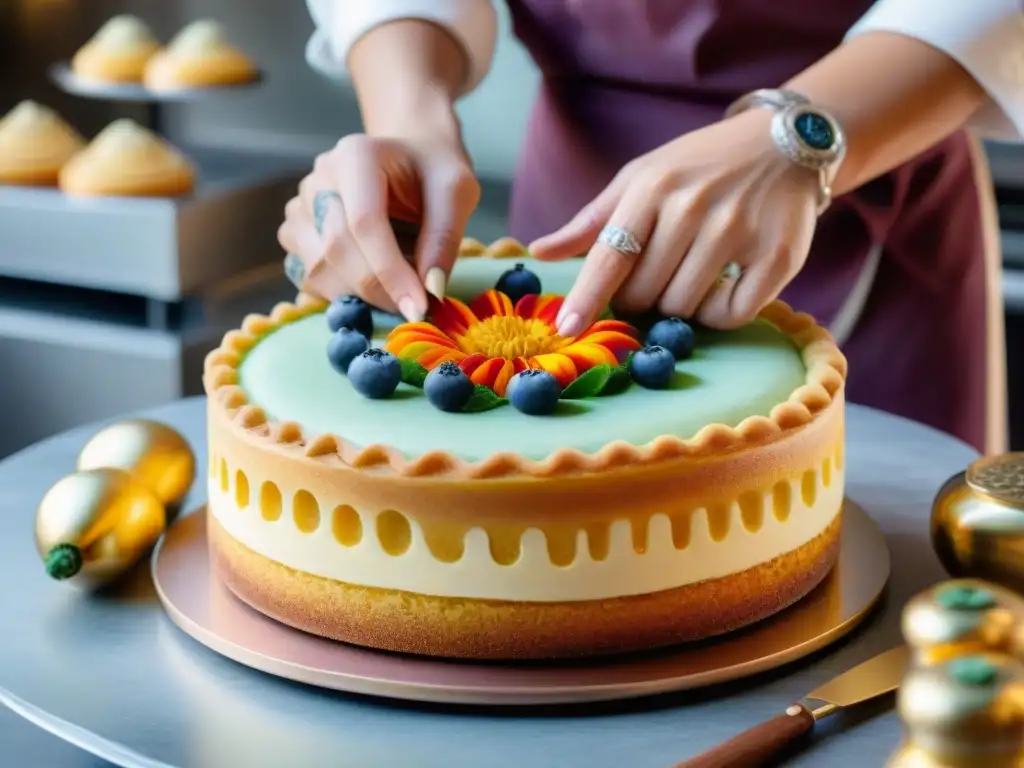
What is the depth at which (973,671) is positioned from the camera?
2.17 ft

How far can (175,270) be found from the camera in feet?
8.67

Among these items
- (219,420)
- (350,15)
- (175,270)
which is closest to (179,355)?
(175,270)

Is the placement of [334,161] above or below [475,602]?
above

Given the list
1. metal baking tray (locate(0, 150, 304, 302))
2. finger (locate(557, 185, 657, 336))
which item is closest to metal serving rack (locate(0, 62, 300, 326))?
metal baking tray (locate(0, 150, 304, 302))

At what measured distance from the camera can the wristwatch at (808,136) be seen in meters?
1.32

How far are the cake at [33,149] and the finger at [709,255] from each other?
1881mm

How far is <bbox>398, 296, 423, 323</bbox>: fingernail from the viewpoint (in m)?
1.31

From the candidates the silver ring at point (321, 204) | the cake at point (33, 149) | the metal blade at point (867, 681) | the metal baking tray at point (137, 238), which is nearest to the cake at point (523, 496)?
the metal blade at point (867, 681)

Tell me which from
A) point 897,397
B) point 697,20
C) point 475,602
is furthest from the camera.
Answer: point 897,397

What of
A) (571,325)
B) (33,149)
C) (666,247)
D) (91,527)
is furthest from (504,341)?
(33,149)

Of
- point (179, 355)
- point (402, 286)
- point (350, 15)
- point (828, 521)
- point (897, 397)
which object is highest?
point (350, 15)

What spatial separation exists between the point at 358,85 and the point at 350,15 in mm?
97

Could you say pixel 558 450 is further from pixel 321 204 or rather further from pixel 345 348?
pixel 321 204

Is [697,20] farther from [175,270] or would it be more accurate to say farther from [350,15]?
[175,270]
